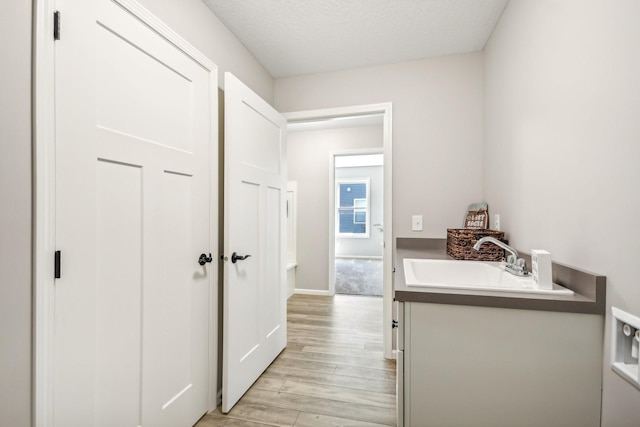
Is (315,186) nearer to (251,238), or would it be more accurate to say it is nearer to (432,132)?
(432,132)

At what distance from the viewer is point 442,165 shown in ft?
7.43

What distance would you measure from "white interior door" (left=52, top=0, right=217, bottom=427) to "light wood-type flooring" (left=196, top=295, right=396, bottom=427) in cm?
35

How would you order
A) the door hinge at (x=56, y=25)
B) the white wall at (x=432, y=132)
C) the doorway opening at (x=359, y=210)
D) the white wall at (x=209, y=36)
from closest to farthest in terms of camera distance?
the door hinge at (x=56, y=25) → the white wall at (x=209, y=36) → the white wall at (x=432, y=132) → the doorway opening at (x=359, y=210)

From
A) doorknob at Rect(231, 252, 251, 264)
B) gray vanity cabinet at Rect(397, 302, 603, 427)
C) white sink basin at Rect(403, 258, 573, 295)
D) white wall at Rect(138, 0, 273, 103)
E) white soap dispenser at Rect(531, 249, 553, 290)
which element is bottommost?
A: gray vanity cabinet at Rect(397, 302, 603, 427)

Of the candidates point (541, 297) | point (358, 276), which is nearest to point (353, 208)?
point (358, 276)

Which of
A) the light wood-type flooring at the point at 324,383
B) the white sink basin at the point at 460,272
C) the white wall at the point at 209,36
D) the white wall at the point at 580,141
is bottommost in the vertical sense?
the light wood-type flooring at the point at 324,383

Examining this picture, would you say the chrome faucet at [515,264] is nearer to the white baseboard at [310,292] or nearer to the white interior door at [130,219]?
the white interior door at [130,219]

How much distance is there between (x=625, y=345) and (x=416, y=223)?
4.92 ft

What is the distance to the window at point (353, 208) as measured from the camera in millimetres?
7684

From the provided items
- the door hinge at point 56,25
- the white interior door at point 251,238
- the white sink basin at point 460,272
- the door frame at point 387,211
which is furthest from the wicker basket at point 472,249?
the door hinge at point 56,25

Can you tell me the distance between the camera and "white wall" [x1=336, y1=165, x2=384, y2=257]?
757 centimetres

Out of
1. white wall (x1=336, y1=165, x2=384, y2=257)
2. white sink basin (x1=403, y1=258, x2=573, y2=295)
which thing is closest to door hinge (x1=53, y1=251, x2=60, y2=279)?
white sink basin (x1=403, y1=258, x2=573, y2=295)

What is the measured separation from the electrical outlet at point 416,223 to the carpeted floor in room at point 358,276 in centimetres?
207

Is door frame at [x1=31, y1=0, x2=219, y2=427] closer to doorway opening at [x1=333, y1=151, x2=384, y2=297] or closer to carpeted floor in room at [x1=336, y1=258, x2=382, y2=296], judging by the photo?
carpeted floor in room at [x1=336, y1=258, x2=382, y2=296]
